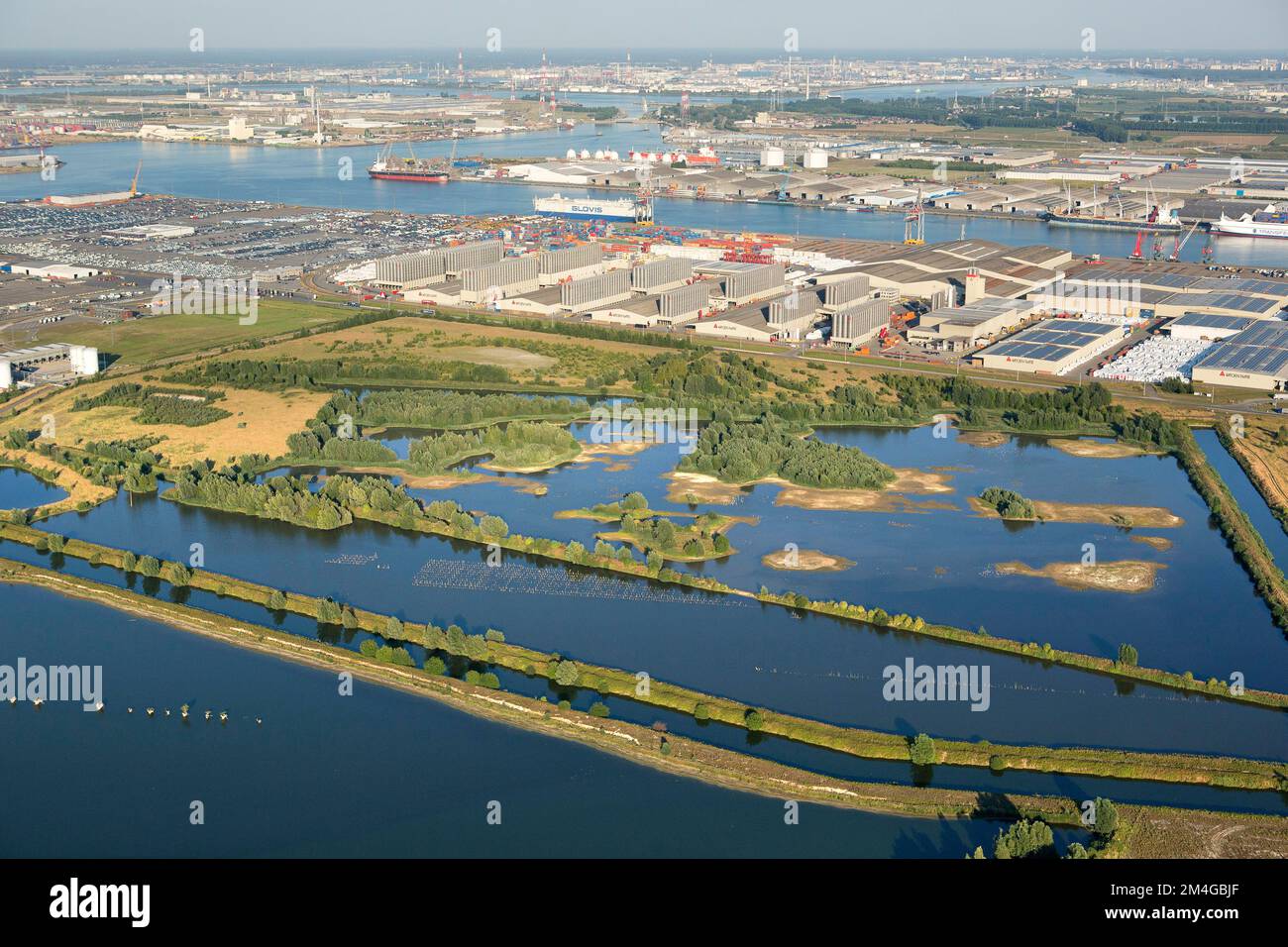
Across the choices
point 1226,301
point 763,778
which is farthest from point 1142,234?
point 763,778

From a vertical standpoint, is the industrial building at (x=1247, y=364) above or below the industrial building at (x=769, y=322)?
below

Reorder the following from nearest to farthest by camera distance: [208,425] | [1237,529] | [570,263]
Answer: [1237,529] → [208,425] → [570,263]

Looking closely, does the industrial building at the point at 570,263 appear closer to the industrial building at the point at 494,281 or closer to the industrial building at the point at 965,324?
the industrial building at the point at 494,281

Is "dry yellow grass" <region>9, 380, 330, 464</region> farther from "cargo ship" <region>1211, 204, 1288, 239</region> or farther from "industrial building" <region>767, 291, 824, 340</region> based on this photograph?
"cargo ship" <region>1211, 204, 1288, 239</region>

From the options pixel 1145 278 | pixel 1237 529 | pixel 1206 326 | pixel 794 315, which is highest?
pixel 1145 278

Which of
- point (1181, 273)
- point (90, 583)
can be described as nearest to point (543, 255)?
point (1181, 273)

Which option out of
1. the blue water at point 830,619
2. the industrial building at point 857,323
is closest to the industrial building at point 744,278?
the industrial building at point 857,323

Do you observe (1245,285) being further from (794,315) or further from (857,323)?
(794,315)
